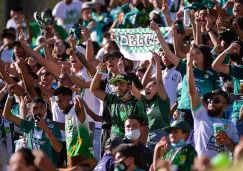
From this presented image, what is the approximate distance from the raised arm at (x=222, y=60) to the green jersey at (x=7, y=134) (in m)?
3.31

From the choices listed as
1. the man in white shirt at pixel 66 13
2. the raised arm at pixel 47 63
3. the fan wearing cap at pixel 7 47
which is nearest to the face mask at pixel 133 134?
the raised arm at pixel 47 63

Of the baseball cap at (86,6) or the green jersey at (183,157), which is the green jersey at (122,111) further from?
the baseball cap at (86,6)

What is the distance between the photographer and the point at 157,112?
1305 cm

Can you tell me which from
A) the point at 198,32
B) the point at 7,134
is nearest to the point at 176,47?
the point at 198,32

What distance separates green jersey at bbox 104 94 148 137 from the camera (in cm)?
1225

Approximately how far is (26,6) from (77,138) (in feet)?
35.1

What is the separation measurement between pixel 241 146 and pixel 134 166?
5.42ft

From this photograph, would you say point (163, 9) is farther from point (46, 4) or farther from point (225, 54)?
point (46, 4)

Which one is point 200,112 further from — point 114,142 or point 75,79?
point 75,79

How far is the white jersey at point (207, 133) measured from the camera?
11.4 meters

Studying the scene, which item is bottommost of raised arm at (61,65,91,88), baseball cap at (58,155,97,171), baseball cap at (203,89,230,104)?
baseball cap at (58,155,97,171)

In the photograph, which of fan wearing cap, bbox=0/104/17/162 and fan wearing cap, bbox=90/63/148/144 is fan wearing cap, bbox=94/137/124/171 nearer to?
fan wearing cap, bbox=90/63/148/144

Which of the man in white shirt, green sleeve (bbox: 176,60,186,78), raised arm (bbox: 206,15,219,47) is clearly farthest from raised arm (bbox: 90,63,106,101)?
the man in white shirt

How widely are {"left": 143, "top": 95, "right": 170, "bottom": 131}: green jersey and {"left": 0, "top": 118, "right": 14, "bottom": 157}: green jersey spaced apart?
6.93 feet
